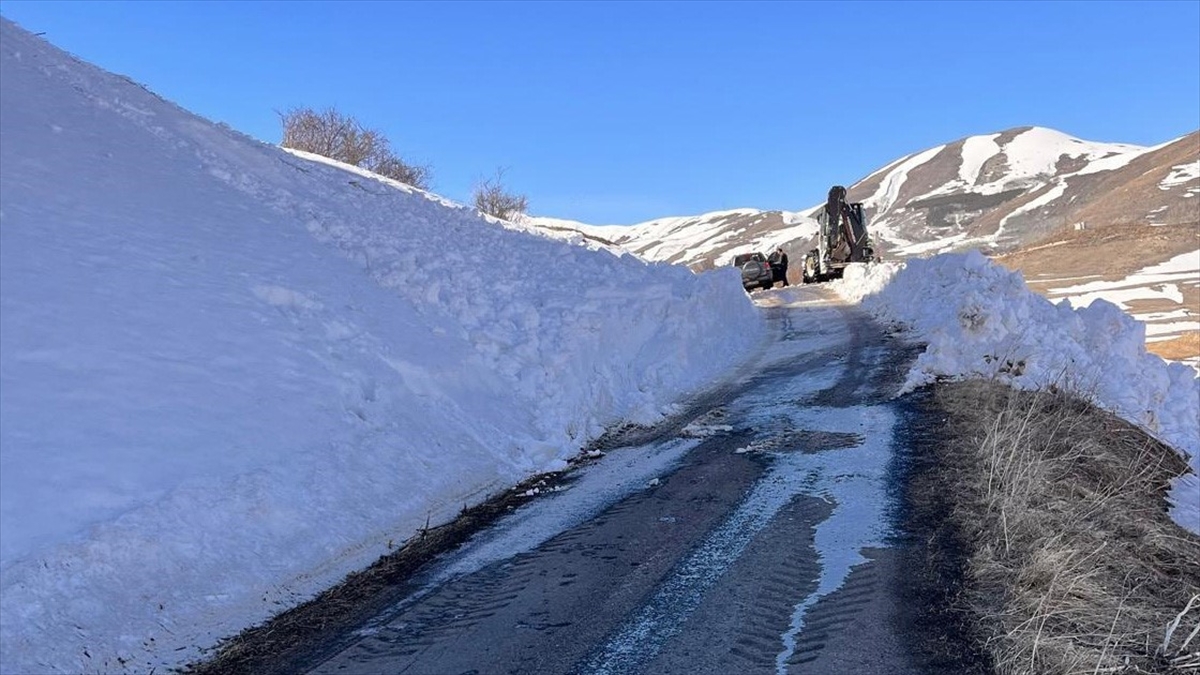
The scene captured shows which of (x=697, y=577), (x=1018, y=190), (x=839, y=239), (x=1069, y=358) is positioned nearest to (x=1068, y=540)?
(x=697, y=577)

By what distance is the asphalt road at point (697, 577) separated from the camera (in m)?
4.14

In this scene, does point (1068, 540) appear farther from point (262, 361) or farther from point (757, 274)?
point (757, 274)

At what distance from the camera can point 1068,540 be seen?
16.9 ft

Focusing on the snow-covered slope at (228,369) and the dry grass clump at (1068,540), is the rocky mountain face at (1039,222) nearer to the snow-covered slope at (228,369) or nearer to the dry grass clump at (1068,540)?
the snow-covered slope at (228,369)

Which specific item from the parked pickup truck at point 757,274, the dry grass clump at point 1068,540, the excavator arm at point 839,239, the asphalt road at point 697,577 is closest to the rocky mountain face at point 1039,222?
the excavator arm at point 839,239

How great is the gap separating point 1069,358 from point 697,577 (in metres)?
8.04

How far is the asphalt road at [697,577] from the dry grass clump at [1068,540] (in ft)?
1.23

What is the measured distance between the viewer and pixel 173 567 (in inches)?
190

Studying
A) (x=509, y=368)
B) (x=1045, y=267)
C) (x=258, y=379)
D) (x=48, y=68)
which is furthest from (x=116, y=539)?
(x=1045, y=267)

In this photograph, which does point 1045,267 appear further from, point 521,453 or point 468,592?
point 468,592

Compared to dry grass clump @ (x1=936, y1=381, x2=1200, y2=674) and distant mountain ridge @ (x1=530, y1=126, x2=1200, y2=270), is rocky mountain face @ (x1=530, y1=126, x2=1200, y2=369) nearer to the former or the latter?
distant mountain ridge @ (x1=530, y1=126, x2=1200, y2=270)

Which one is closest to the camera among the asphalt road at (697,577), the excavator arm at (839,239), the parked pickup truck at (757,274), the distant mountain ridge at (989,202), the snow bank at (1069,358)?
the asphalt road at (697,577)

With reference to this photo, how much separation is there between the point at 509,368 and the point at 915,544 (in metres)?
5.76

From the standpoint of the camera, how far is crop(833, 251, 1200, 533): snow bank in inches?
401
